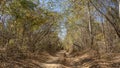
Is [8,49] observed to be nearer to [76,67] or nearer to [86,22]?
[76,67]

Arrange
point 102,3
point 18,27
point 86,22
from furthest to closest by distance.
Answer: point 86,22 < point 18,27 < point 102,3

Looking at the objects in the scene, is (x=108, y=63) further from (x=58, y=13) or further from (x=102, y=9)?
(x=58, y=13)

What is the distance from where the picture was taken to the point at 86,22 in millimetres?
34375

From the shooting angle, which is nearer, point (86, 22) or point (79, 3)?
point (79, 3)

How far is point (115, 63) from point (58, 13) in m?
14.0

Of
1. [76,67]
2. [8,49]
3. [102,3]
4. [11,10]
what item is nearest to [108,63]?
[76,67]

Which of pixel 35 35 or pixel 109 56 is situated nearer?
pixel 109 56

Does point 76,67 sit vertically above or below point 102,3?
below

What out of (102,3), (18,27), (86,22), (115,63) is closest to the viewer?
(115,63)

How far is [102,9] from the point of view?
56.1 ft

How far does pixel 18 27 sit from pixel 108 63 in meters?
11.6

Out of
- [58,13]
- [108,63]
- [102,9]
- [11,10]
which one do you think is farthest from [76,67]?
[58,13]

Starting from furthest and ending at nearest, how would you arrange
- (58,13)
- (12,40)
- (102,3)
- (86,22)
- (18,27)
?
(86,22) → (58,13) → (18,27) → (12,40) → (102,3)

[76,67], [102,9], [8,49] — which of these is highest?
[102,9]
